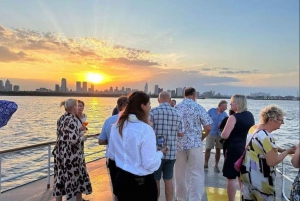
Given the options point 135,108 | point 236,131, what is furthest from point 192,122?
point 135,108

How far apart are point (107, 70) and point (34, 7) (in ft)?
60.9

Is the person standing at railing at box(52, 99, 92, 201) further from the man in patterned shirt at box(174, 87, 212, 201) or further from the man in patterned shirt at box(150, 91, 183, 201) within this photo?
the man in patterned shirt at box(174, 87, 212, 201)

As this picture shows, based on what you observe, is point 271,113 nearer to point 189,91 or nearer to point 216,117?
point 189,91

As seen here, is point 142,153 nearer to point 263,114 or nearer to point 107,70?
point 263,114

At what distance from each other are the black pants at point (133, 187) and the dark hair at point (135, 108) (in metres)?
0.40

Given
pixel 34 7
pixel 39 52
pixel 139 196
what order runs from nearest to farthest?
pixel 139 196 < pixel 34 7 < pixel 39 52

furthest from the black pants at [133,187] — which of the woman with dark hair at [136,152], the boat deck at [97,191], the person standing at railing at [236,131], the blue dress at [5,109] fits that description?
the boat deck at [97,191]

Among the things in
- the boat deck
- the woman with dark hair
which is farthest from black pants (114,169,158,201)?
the boat deck

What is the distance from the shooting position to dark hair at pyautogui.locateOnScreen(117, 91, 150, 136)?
2.36 metres

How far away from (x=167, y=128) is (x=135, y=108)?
4.81 feet

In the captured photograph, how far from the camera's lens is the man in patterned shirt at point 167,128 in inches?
149

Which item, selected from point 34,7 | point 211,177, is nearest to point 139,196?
point 211,177

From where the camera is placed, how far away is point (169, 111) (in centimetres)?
381

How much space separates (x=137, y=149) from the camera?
226 cm
